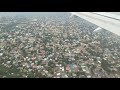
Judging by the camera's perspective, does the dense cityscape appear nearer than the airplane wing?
No

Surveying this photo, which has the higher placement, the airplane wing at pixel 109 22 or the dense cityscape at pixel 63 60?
the airplane wing at pixel 109 22

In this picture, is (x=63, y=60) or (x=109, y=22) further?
(x=63, y=60)

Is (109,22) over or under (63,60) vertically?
over

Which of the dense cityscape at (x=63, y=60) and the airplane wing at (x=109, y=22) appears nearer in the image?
the airplane wing at (x=109, y=22)

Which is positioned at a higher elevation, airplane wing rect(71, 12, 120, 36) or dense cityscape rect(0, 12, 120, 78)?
airplane wing rect(71, 12, 120, 36)
